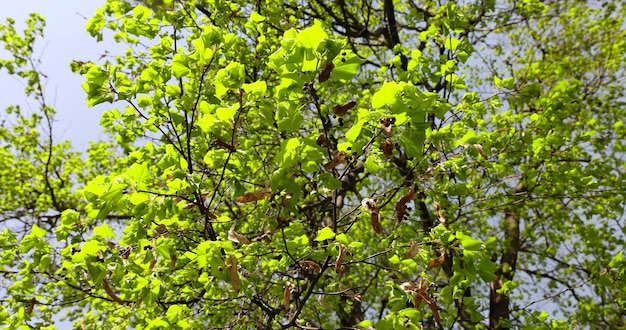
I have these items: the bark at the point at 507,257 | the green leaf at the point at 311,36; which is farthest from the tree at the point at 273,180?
the bark at the point at 507,257

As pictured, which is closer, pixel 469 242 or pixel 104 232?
pixel 469 242

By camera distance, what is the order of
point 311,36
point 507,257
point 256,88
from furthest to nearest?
point 507,257
point 256,88
point 311,36

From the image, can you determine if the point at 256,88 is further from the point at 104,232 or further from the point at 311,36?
the point at 104,232

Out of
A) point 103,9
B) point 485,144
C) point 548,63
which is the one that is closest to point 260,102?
point 485,144

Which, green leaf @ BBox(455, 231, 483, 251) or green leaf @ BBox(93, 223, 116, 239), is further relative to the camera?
green leaf @ BBox(93, 223, 116, 239)

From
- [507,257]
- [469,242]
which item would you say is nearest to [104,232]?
[469,242]

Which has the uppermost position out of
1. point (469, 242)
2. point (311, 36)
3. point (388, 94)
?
point (311, 36)

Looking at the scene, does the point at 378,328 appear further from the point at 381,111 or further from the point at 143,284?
the point at 143,284

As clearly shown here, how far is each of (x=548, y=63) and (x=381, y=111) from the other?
859 cm

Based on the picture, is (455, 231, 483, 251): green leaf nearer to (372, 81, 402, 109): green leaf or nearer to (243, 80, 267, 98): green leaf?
(372, 81, 402, 109): green leaf

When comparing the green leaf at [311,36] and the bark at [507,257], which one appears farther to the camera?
the bark at [507,257]

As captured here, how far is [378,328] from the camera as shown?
224 cm

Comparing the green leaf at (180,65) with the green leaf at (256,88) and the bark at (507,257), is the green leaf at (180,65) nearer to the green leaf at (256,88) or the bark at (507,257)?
the green leaf at (256,88)

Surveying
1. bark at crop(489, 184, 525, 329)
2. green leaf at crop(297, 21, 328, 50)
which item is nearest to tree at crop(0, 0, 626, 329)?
green leaf at crop(297, 21, 328, 50)
